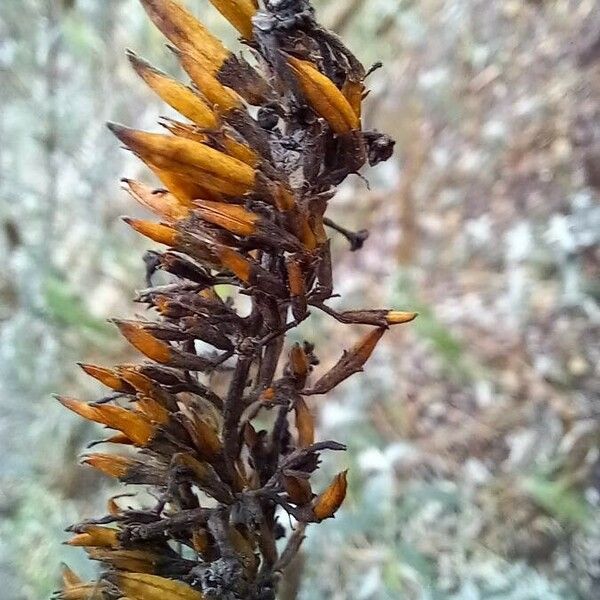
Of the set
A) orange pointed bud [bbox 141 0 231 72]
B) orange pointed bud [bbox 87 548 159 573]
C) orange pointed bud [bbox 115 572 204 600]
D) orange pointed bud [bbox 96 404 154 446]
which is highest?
orange pointed bud [bbox 141 0 231 72]

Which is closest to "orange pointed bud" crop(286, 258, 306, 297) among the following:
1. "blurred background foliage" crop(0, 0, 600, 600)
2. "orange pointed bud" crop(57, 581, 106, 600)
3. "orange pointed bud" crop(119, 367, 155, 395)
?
"orange pointed bud" crop(119, 367, 155, 395)

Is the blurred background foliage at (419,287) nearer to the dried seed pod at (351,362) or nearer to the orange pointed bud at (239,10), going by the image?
the dried seed pod at (351,362)

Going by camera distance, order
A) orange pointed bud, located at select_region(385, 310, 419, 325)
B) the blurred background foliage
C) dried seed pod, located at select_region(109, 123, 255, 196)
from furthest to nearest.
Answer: the blurred background foliage
orange pointed bud, located at select_region(385, 310, 419, 325)
dried seed pod, located at select_region(109, 123, 255, 196)

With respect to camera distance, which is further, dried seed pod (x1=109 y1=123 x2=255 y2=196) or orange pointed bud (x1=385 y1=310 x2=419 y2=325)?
orange pointed bud (x1=385 y1=310 x2=419 y2=325)

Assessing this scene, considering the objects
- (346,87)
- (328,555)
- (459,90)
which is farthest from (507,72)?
(346,87)

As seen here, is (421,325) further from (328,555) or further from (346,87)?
(346,87)

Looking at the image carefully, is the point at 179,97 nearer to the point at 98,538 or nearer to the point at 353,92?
the point at 353,92

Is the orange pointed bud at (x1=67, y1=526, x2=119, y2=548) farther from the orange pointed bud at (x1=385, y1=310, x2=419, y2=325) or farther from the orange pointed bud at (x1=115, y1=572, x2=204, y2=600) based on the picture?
the orange pointed bud at (x1=385, y1=310, x2=419, y2=325)

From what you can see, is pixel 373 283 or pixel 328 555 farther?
pixel 373 283
